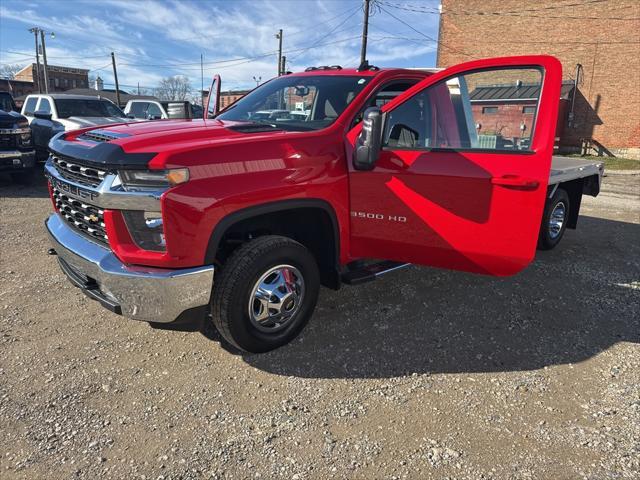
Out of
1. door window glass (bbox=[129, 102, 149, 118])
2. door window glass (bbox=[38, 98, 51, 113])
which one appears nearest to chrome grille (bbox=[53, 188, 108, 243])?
door window glass (bbox=[38, 98, 51, 113])

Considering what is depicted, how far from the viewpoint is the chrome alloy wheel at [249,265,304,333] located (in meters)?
2.97

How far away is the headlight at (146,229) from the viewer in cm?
250

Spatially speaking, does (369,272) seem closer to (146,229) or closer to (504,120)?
(504,120)

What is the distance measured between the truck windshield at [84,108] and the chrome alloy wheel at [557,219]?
1017 cm

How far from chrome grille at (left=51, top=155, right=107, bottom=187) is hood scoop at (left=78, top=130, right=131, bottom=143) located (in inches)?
8.3

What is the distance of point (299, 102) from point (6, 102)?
422 inches

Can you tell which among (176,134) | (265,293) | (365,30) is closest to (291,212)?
(265,293)

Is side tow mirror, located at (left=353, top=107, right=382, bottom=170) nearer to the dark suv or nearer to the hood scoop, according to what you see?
the hood scoop

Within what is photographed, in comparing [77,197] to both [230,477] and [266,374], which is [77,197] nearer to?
[266,374]

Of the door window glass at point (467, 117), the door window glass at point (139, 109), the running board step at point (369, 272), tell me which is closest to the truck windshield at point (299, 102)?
the door window glass at point (467, 117)

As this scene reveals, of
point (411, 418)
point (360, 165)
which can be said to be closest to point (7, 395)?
point (411, 418)

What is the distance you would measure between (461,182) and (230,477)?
88.9 inches

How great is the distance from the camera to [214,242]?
264 centimetres

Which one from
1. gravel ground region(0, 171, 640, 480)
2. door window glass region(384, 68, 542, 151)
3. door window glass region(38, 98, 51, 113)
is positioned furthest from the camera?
door window glass region(38, 98, 51, 113)
